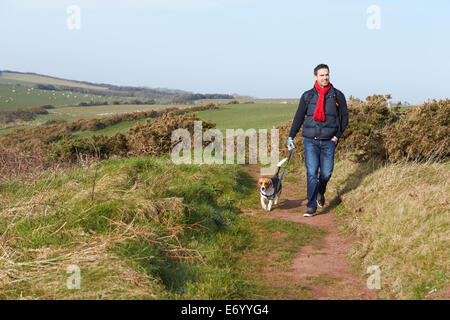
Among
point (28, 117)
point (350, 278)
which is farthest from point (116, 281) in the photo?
point (28, 117)

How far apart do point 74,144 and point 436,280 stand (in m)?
16.7

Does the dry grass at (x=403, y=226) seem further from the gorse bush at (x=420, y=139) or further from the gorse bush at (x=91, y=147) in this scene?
the gorse bush at (x=91, y=147)

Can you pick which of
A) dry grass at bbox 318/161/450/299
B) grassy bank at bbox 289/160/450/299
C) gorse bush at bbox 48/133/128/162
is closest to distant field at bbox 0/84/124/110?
gorse bush at bbox 48/133/128/162

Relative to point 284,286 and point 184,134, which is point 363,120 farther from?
point 284,286

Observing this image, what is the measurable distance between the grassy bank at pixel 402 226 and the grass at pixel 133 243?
972mm

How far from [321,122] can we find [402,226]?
258 centimetres

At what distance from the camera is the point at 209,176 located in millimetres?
9531

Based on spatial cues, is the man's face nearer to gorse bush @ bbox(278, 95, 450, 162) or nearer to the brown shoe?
the brown shoe

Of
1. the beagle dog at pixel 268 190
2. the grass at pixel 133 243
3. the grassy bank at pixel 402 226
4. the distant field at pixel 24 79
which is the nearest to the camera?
the grass at pixel 133 243

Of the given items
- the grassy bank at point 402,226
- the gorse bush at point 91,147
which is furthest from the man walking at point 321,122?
the gorse bush at point 91,147

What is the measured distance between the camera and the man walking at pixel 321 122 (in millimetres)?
6820

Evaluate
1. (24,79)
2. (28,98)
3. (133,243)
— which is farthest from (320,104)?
(24,79)

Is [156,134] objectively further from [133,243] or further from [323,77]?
[133,243]

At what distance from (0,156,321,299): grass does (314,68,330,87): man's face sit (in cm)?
267
